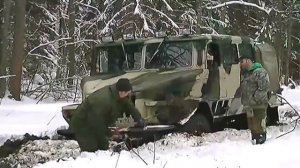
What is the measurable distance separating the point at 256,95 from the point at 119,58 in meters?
2.94

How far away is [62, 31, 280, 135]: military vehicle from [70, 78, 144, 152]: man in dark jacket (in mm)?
1611

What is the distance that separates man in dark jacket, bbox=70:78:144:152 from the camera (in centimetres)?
760

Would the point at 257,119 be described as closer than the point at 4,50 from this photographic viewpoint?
Yes

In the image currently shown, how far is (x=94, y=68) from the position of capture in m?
11.3

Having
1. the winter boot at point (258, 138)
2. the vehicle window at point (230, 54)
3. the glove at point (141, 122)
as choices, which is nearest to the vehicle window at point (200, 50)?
the vehicle window at point (230, 54)

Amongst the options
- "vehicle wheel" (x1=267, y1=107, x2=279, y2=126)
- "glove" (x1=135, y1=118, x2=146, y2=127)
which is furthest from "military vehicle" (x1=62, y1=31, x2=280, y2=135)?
"vehicle wheel" (x1=267, y1=107, x2=279, y2=126)

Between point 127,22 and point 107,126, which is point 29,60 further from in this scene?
point 107,126

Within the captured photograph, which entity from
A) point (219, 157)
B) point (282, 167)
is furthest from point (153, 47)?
point (282, 167)

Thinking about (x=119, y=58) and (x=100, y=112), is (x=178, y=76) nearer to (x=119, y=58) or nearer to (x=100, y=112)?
(x=119, y=58)

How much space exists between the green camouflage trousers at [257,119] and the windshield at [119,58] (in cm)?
232

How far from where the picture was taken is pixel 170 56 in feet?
34.4

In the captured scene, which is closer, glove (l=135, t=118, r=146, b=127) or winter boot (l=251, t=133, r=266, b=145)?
glove (l=135, t=118, r=146, b=127)

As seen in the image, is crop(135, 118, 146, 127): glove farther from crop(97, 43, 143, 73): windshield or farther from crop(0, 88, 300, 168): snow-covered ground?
crop(97, 43, 143, 73): windshield

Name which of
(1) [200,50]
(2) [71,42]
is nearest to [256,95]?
(1) [200,50]
